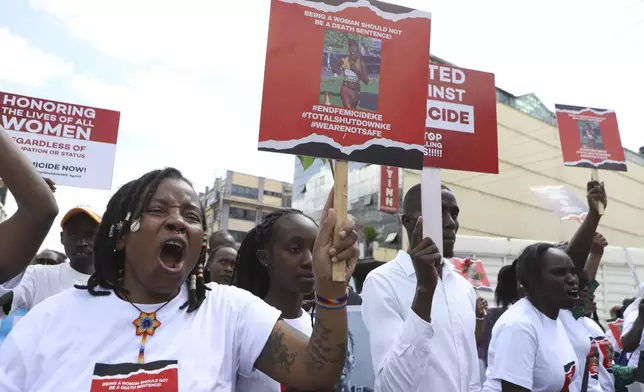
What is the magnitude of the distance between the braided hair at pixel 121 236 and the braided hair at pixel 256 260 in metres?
0.81

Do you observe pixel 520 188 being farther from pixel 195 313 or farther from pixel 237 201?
pixel 237 201

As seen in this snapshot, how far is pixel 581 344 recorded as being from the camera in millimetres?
3367

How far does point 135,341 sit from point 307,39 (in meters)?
1.27

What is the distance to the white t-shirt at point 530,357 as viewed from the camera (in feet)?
9.12

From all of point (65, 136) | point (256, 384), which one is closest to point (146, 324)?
point (256, 384)

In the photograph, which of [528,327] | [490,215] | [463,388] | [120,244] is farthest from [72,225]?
[490,215]

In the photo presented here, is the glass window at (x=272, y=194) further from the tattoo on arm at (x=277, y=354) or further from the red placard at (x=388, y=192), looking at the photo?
the tattoo on arm at (x=277, y=354)

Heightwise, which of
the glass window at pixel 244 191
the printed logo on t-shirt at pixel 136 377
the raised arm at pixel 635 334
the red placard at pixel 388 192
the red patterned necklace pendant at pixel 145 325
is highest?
the glass window at pixel 244 191

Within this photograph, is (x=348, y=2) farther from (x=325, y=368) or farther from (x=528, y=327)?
→ (x=528, y=327)

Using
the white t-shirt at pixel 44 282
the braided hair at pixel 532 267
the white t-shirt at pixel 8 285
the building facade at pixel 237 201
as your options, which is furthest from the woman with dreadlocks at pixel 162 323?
the building facade at pixel 237 201

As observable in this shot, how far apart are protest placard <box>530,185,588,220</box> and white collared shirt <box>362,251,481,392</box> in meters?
2.83

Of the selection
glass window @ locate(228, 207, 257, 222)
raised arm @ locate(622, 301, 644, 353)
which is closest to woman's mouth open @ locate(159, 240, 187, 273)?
raised arm @ locate(622, 301, 644, 353)

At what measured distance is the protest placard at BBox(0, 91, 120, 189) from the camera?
4027mm

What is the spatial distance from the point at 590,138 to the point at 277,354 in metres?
3.79
